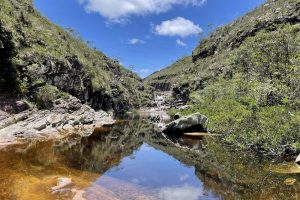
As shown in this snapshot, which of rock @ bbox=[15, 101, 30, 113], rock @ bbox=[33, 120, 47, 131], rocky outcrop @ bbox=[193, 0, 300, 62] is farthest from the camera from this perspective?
rocky outcrop @ bbox=[193, 0, 300, 62]

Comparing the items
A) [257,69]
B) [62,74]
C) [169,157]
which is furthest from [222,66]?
[169,157]

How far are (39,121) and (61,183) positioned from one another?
104 feet

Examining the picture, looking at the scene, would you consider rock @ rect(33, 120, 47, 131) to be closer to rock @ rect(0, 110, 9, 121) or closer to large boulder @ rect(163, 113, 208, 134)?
rock @ rect(0, 110, 9, 121)

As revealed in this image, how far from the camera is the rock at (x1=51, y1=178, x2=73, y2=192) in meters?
21.9

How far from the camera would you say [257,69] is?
71.6 metres

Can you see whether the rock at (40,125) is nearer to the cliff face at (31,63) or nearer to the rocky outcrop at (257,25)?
the cliff face at (31,63)

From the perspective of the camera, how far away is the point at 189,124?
5919cm

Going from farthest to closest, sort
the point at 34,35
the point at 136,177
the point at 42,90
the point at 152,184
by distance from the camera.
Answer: the point at 34,35, the point at 42,90, the point at 136,177, the point at 152,184

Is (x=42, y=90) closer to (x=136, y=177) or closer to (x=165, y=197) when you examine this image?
(x=136, y=177)

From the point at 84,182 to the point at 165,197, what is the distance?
20.4 ft

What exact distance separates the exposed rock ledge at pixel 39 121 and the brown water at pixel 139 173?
4.65m

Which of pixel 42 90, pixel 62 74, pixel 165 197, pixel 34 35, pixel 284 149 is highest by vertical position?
pixel 34 35

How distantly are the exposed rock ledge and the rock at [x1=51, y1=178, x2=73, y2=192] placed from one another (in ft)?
57.3

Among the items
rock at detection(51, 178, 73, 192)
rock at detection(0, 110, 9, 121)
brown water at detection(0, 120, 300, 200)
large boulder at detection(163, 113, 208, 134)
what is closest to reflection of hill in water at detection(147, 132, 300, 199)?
brown water at detection(0, 120, 300, 200)
